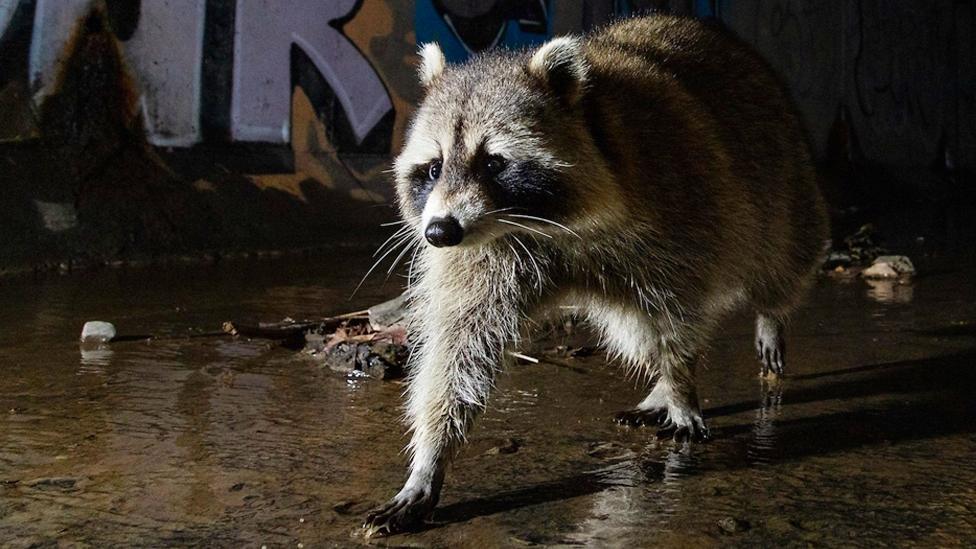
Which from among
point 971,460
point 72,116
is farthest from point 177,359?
point 72,116

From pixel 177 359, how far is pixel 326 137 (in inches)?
174

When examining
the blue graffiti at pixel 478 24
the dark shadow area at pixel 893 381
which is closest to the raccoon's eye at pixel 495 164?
the dark shadow area at pixel 893 381

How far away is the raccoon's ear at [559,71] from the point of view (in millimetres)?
2910

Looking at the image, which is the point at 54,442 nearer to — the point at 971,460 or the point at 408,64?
the point at 971,460

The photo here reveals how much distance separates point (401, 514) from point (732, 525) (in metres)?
0.75

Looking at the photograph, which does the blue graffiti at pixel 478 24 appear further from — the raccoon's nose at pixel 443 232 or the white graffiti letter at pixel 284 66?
the raccoon's nose at pixel 443 232

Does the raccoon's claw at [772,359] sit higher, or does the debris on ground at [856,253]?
the raccoon's claw at [772,359]

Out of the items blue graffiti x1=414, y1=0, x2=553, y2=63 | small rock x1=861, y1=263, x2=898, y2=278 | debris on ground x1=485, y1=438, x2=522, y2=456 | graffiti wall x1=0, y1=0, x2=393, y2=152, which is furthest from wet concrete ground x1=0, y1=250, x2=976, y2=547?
blue graffiti x1=414, y1=0, x2=553, y2=63

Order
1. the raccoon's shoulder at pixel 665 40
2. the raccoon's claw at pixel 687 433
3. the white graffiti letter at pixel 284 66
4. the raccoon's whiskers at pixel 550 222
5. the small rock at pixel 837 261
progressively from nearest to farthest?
the raccoon's whiskers at pixel 550 222
the raccoon's claw at pixel 687 433
the raccoon's shoulder at pixel 665 40
the small rock at pixel 837 261
the white graffiti letter at pixel 284 66

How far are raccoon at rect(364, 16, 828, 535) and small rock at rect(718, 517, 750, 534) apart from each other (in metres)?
0.68

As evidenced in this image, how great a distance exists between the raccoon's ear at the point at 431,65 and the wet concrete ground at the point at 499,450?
1066 millimetres

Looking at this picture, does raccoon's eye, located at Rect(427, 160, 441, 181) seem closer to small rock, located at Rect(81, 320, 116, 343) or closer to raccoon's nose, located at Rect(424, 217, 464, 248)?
raccoon's nose, located at Rect(424, 217, 464, 248)

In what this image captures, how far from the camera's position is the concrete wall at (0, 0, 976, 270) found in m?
6.16

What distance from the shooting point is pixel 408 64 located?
891cm
